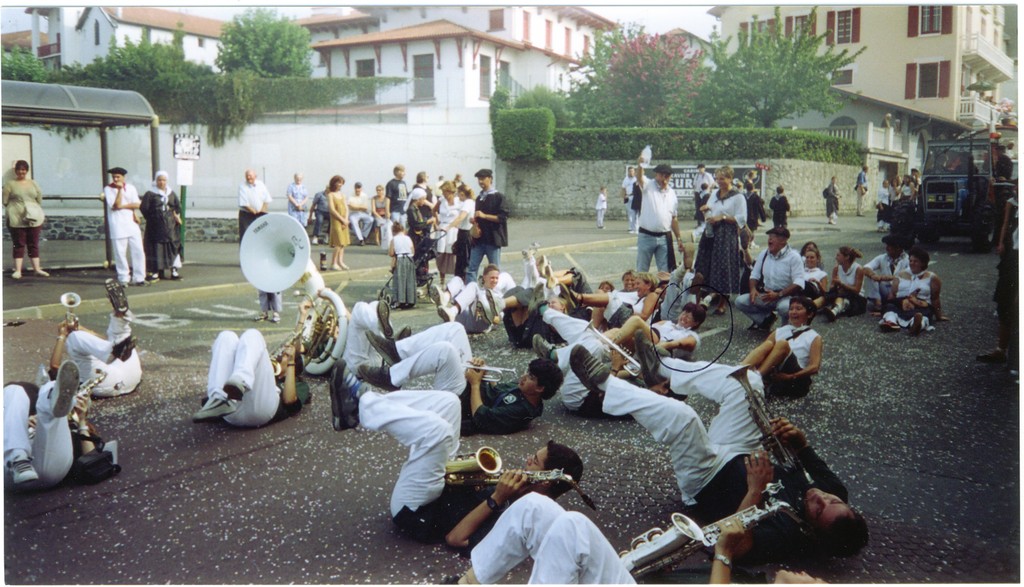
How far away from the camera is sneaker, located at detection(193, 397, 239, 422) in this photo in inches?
181

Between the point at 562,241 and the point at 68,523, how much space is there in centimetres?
636

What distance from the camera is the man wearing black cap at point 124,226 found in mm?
9062

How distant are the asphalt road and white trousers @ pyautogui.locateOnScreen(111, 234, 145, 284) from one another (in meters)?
3.16

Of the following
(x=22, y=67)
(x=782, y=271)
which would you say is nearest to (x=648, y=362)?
(x=782, y=271)

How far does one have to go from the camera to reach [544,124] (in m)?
9.15

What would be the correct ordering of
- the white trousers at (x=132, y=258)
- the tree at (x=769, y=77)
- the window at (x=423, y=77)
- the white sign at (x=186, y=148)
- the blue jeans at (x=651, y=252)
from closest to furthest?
the tree at (x=769, y=77), the blue jeans at (x=651, y=252), the window at (x=423, y=77), the white trousers at (x=132, y=258), the white sign at (x=186, y=148)

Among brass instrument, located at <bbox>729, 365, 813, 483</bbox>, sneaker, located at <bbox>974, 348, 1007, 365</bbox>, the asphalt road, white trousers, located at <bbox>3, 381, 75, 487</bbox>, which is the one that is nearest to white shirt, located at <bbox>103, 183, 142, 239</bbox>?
the asphalt road

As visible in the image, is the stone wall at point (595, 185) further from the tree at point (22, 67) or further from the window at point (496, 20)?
the tree at point (22, 67)

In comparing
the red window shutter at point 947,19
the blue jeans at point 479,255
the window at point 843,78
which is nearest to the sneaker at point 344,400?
the red window shutter at point 947,19

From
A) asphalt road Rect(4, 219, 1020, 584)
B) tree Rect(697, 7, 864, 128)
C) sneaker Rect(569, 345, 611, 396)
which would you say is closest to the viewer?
asphalt road Rect(4, 219, 1020, 584)

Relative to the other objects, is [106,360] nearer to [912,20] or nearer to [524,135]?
[912,20]

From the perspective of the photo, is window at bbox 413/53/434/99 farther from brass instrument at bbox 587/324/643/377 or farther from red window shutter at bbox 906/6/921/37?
red window shutter at bbox 906/6/921/37

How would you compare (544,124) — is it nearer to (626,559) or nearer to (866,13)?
(866,13)

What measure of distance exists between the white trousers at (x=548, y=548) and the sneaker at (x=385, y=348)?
2027 mm
